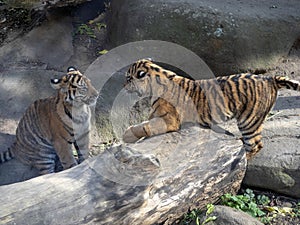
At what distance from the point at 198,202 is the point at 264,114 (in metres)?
1.37

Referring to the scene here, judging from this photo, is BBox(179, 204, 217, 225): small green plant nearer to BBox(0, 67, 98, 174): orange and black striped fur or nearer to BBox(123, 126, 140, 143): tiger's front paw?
BBox(123, 126, 140, 143): tiger's front paw

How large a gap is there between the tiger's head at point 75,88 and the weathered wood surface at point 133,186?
3.66 ft

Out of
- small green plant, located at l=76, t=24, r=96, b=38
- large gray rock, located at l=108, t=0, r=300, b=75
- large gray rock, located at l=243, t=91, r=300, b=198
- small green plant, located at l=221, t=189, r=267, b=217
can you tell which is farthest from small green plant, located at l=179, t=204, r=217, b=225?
small green plant, located at l=76, t=24, r=96, b=38

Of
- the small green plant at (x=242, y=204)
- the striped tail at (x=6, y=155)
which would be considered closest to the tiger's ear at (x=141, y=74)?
the small green plant at (x=242, y=204)

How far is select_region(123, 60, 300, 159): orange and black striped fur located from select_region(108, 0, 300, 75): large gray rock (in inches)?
88.8

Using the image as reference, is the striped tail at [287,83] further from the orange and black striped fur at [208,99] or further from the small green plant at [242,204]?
the small green plant at [242,204]

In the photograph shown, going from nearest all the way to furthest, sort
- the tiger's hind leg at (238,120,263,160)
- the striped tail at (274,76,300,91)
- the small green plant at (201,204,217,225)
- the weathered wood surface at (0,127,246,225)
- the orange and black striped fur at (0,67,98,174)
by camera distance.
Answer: the weathered wood surface at (0,127,246,225) → the small green plant at (201,204,217,225) → the striped tail at (274,76,300,91) → the tiger's hind leg at (238,120,263,160) → the orange and black striped fur at (0,67,98,174)

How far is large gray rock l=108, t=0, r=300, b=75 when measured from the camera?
733cm

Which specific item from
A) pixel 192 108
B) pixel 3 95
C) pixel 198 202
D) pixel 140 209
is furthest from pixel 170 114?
pixel 3 95

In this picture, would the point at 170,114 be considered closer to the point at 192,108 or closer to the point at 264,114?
the point at 192,108

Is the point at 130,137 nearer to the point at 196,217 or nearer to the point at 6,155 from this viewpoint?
the point at 196,217

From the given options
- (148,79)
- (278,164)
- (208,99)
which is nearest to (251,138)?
(278,164)

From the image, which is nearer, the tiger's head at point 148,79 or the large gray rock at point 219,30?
the tiger's head at point 148,79

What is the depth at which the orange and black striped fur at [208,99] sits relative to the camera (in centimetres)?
Result: 505
